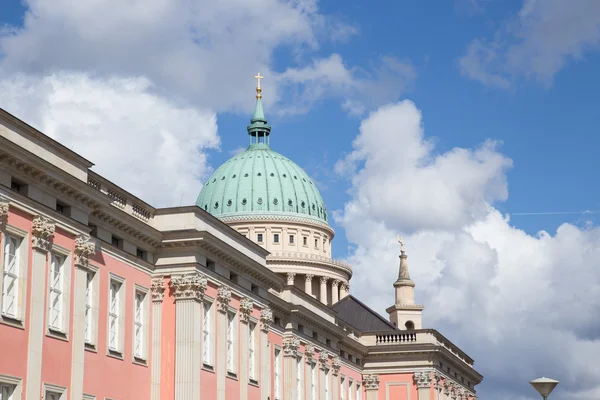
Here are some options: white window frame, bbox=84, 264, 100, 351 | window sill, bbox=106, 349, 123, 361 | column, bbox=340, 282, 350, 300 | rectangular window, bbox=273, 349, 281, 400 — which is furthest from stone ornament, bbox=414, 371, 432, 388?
white window frame, bbox=84, 264, 100, 351

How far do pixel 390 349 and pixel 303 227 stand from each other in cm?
3497

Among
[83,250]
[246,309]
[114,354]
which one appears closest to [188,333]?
[114,354]

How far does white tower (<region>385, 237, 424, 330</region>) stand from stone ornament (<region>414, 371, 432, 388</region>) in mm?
15918

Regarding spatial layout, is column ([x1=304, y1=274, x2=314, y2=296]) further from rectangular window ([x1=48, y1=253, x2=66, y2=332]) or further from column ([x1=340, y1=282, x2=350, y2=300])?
rectangular window ([x1=48, y1=253, x2=66, y2=332])

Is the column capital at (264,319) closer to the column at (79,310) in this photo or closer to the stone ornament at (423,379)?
the column at (79,310)

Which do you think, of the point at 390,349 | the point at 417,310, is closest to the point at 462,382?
the point at 417,310

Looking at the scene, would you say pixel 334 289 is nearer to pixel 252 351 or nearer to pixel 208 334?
pixel 252 351

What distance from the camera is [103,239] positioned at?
45.4 meters

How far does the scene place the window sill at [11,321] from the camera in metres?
36.9

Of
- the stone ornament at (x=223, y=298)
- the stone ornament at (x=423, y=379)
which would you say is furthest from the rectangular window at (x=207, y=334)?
the stone ornament at (x=423, y=379)

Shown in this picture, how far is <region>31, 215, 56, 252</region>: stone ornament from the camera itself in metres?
38.9

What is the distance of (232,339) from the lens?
53312 millimetres

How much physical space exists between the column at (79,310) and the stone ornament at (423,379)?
47.6 metres

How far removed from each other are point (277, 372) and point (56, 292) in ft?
85.6
